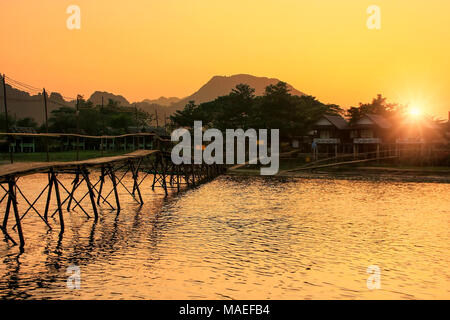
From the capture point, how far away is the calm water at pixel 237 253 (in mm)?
12852

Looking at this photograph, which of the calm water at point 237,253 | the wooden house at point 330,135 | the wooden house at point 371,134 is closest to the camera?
the calm water at point 237,253

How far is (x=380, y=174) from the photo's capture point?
5828 cm

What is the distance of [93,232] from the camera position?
66.5ft

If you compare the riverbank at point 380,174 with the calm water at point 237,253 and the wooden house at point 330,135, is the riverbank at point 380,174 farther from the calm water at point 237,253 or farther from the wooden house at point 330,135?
the wooden house at point 330,135

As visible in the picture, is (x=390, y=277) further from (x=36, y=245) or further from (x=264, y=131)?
(x=264, y=131)

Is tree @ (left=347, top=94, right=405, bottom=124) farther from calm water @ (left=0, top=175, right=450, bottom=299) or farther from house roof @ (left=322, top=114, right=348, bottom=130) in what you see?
calm water @ (left=0, top=175, right=450, bottom=299)

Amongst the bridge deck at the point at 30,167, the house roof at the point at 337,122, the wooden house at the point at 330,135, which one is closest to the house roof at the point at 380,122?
the wooden house at the point at 330,135

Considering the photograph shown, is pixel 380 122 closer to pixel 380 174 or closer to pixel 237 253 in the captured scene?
pixel 380 174

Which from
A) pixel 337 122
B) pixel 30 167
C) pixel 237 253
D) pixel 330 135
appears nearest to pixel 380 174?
pixel 330 135

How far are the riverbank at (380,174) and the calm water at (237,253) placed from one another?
23.3 m

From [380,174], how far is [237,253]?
1790 inches

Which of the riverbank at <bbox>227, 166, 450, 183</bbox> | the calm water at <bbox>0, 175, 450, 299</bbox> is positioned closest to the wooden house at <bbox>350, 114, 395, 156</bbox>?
the riverbank at <bbox>227, 166, 450, 183</bbox>
